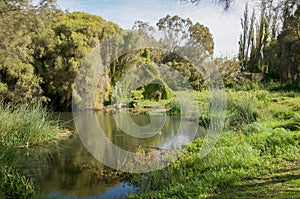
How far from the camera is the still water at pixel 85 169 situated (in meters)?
4.35

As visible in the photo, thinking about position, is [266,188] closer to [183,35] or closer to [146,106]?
[146,106]

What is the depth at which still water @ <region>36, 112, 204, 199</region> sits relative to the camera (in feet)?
14.3

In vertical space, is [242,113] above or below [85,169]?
above

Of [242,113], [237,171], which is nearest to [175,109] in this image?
[242,113]

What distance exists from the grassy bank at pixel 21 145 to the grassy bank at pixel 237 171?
1.58 metres

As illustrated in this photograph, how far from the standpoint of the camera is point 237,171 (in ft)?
13.1

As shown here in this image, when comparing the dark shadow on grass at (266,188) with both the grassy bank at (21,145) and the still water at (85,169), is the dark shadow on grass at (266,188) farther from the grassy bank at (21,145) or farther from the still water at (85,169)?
the grassy bank at (21,145)

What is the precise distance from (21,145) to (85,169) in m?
2.21

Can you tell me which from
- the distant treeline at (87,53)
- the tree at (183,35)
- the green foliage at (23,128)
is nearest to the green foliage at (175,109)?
the distant treeline at (87,53)

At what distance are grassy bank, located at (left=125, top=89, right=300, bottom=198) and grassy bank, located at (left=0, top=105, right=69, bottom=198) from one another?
1.58 meters

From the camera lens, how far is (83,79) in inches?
529

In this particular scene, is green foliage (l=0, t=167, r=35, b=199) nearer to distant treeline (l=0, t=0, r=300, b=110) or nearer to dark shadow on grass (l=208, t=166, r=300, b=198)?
dark shadow on grass (l=208, t=166, r=300, b=198)

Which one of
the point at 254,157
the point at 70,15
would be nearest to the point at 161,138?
the point at 254,157

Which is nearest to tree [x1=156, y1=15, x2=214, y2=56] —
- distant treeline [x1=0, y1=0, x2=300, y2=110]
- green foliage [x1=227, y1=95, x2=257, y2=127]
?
distant treeline [x1=0, y1=0, x2=300, y2=110]
